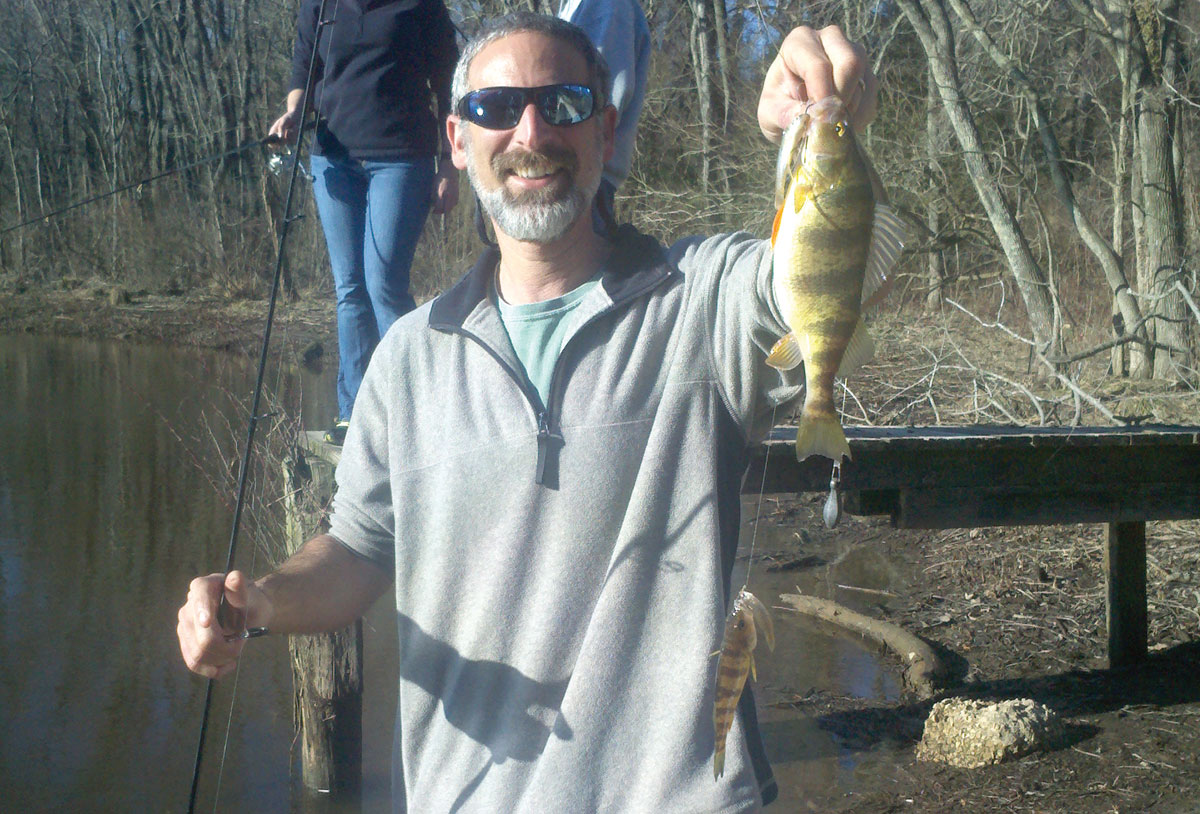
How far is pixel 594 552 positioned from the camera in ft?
6.01

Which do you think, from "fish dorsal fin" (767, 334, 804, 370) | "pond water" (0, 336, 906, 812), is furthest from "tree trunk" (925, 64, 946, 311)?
"fish dorsal fin" (767, 334, 804, 370)

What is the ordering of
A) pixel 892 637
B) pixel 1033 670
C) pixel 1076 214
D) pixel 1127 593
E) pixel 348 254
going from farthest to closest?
pixel 1076 214
pixel 892 637
pixel 1033 670
pixel 1127 593
pixel 348 254

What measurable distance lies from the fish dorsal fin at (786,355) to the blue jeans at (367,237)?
256cm

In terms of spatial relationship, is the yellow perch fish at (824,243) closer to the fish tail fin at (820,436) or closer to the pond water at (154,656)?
the fish tail fin at (820,436)

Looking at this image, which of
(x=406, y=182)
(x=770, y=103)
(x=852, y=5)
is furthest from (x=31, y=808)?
(x=852, y=5)

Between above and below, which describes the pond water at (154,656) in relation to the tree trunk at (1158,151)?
below

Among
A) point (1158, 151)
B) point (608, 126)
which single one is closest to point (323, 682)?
point (608, 126)

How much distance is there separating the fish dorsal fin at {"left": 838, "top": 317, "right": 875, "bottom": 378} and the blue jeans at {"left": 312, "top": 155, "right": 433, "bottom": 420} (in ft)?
8.57

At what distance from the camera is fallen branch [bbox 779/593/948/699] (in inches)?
207

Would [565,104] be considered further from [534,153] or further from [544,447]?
[544,447]

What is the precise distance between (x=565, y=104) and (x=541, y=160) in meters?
0.12

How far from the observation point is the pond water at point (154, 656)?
530 cm

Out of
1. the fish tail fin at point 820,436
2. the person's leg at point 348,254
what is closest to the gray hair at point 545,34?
the fish tail fin at point 820,436

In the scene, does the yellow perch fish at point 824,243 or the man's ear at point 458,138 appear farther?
the man's ear at point 458,138
